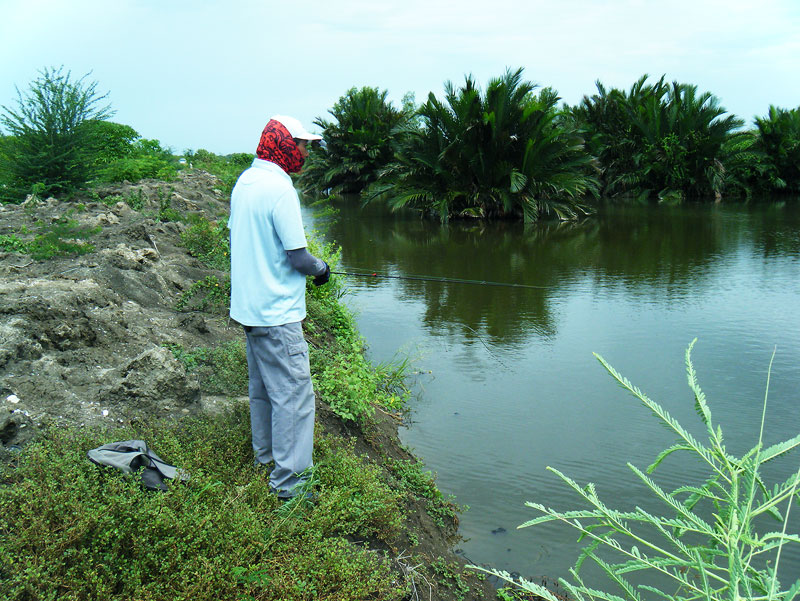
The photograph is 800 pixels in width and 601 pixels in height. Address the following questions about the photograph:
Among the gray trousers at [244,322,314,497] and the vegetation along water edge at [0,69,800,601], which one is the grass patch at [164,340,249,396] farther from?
the gray trousers at [244,322,314,497]

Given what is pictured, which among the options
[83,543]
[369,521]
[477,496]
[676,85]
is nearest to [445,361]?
[477,496]

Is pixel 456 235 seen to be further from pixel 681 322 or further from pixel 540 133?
pixel 681 322

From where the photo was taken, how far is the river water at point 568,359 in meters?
4.45

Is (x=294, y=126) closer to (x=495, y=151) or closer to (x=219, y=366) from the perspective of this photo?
(x=219, y=366)

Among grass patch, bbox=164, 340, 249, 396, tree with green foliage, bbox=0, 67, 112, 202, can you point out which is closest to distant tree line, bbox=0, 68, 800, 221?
tree with green foliage, bbox=0, 67, 112, 202

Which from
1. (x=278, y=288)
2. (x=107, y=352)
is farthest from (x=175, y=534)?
(x=107, y=352)

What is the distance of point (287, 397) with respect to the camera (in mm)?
3385

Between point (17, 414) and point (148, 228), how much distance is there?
20.5 feet

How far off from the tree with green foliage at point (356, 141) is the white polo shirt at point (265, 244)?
29810 millimetres

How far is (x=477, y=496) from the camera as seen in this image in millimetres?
4371

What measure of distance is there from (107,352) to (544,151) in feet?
52.8

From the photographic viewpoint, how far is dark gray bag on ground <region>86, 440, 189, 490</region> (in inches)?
118

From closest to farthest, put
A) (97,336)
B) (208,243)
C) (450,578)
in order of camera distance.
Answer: (450,578), (97,336), (208,243)

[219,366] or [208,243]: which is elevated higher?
[208,243]
